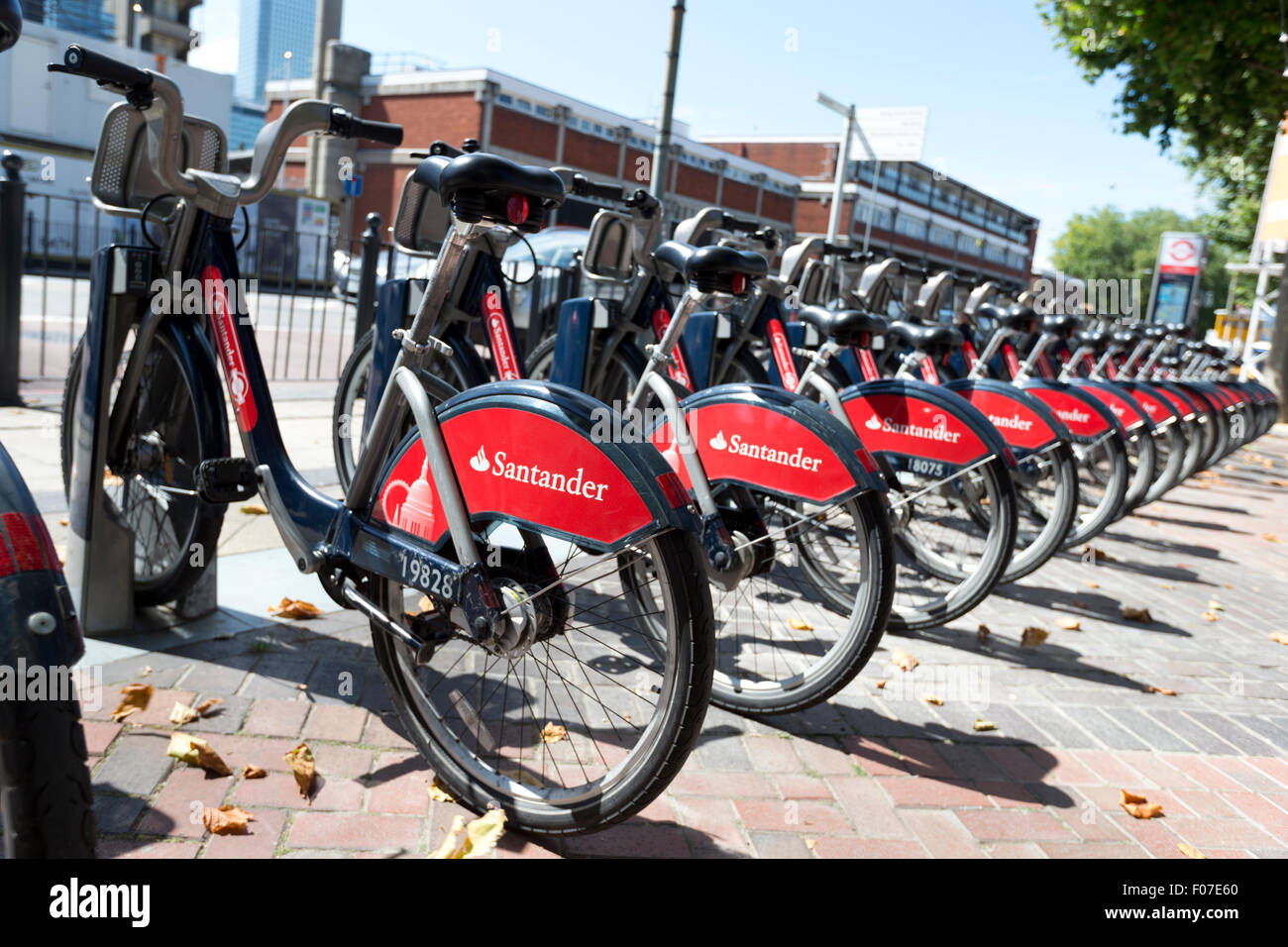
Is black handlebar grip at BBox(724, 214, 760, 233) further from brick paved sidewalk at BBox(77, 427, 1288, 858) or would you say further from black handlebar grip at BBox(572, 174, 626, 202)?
brick paved sidewalk at BBox(77, 427, 1288, 858)

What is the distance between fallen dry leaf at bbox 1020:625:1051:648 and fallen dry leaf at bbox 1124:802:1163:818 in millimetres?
1473

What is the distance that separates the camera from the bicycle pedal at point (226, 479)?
9.36 ft

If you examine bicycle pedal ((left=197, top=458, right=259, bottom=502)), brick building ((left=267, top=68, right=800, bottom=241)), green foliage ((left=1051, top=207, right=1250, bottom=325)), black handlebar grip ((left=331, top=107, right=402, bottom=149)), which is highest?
green foliage ((left=1051, top=207, right=1250, bottom=325))

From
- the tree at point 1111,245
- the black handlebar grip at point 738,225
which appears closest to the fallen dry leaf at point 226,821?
the black handlebar grip at point 738,225

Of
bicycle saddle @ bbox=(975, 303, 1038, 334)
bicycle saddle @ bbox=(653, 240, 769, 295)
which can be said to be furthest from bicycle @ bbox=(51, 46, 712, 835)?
bicycle saddle @ bbox=(975, 303, 1038, 334)

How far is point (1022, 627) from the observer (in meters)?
4.54

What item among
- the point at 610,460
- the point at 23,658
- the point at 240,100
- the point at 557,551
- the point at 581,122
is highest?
the point at 240,100

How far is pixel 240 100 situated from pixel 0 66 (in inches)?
1841

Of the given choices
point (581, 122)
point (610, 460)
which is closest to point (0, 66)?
point (581, 122)

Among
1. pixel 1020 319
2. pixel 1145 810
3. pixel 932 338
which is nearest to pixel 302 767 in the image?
pixel 1145 810

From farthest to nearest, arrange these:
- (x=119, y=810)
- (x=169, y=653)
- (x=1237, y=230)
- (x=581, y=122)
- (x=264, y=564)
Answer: (x=581, y=122) < (x=1237, y=230) < (x=264, y=564) < (x=169, y=653) < (x=119, y=810)

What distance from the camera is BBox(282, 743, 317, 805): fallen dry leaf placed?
2.43m

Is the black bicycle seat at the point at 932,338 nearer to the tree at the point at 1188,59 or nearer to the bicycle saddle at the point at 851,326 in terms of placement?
the bicycle saddle at the point at 851,326

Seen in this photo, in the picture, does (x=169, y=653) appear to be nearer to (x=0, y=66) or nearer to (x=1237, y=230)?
(x=0, y=66)
